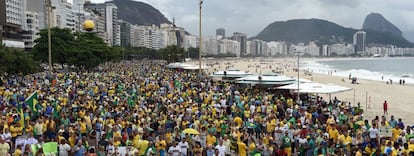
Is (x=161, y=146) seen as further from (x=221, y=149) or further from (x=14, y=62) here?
(x=14, y=62)

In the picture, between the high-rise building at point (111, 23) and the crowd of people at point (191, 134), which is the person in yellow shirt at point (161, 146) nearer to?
the crowd of people at point (191, 134)

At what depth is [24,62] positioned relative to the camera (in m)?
29.5

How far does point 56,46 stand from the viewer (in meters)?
48.1

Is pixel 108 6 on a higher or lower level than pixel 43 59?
higher

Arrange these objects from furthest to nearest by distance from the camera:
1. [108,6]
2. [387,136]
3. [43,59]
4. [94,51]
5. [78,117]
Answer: [108,6]
[94,51]
[43,59]
[78,117]
[387,136]

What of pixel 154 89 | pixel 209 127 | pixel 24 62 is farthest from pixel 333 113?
pixel 24 62

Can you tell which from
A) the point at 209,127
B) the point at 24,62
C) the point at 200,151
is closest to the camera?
the point at 200,151

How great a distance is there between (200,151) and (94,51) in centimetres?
4775

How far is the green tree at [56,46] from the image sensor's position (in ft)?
152

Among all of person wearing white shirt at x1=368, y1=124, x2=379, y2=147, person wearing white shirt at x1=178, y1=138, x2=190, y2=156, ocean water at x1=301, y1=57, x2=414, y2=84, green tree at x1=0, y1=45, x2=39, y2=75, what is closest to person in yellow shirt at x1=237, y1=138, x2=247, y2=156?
person wearing white shirt at x1=178, y1=138, x2=190, y2=156

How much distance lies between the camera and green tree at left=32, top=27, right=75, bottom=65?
152ft

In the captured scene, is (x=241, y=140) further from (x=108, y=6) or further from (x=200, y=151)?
(x=108, y=6)

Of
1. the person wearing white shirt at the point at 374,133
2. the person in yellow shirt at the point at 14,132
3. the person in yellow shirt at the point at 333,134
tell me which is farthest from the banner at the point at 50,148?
the person wearing white shirt at the point at 374,133

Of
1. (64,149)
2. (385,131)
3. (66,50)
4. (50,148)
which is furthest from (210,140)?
(66,50)
